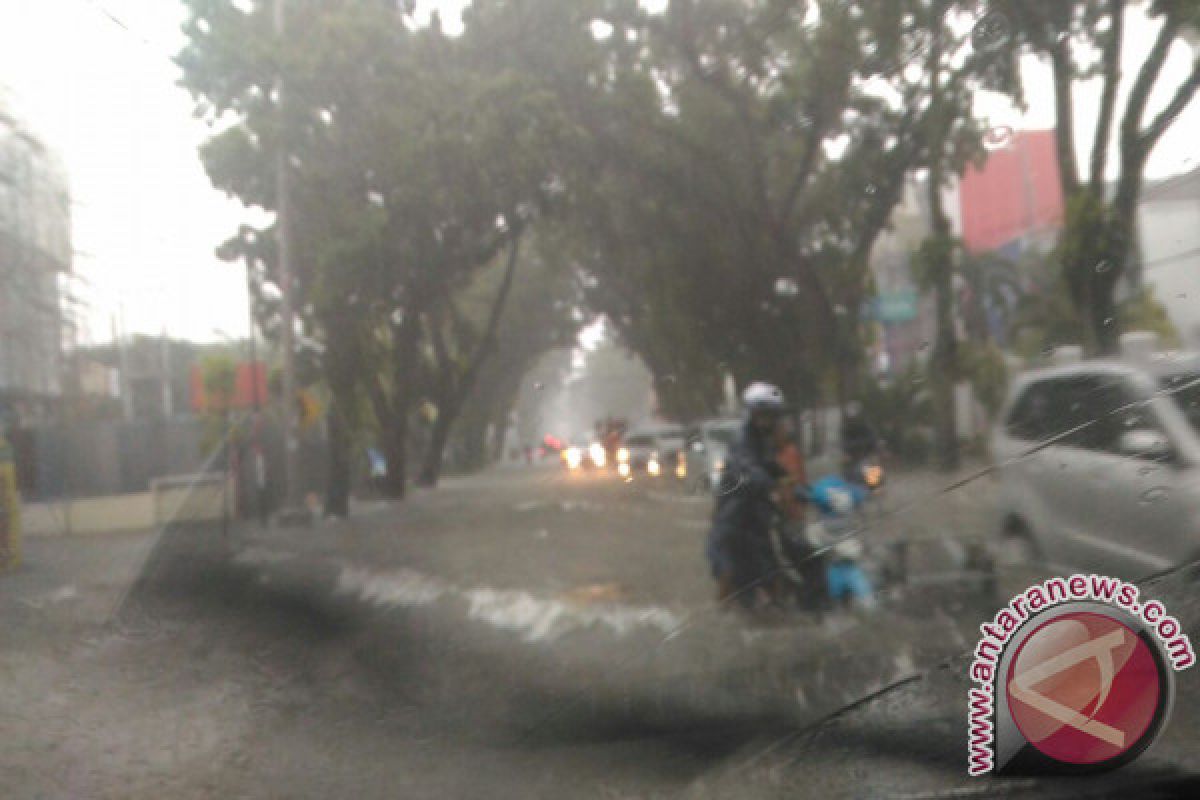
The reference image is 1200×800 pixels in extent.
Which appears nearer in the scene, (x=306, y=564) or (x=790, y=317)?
(x=790, y=317)

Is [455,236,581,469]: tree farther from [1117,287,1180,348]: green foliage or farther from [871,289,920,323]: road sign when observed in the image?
[1117,287,1180,348]: green foliage

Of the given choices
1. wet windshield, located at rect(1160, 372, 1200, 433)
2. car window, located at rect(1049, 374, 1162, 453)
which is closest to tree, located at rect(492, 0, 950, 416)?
car window, located at rect(1049, 374, 1162, 453)

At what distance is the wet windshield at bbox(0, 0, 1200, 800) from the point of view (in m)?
3.67

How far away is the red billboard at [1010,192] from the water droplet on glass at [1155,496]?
89cm

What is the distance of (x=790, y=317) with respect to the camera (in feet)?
13.8

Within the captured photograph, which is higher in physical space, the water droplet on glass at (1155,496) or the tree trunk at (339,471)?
the tree trunk at (339,471)

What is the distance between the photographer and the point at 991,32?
3.91m

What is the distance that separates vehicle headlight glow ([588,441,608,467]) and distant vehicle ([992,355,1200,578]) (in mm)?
1519

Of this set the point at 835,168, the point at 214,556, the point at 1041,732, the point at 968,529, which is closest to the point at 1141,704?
the point at 1041,732

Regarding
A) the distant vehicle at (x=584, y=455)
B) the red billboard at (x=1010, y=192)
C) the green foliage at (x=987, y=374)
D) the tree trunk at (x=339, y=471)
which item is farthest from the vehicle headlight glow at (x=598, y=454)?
the red billboard at (x=1010, y=192)

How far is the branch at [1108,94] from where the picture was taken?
3734 millimetres

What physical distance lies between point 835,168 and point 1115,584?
5.92ft

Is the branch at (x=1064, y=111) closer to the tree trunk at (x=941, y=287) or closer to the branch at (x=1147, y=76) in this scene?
the tree trunk at (x=941, y=287)

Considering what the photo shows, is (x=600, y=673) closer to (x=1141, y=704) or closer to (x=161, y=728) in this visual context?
(x=161, y=728)
